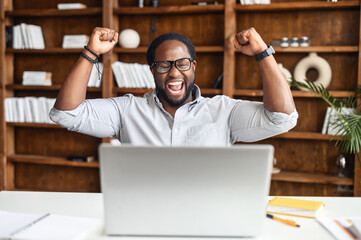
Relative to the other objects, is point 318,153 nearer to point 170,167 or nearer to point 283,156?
point 283,156

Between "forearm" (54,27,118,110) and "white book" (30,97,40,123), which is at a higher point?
"forearm" (54,27,118,110)

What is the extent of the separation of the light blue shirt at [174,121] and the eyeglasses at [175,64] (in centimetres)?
14

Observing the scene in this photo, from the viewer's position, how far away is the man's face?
1.78 m

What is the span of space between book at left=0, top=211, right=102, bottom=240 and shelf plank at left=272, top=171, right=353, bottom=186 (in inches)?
86.7

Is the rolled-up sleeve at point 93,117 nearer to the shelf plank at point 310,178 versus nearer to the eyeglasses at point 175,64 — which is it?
the eyeglasses at point 175,64

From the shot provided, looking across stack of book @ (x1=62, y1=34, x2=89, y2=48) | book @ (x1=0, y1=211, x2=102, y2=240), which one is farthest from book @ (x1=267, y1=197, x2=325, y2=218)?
stack of book @ (x1=62, y1=34, x2=89, y2=48)

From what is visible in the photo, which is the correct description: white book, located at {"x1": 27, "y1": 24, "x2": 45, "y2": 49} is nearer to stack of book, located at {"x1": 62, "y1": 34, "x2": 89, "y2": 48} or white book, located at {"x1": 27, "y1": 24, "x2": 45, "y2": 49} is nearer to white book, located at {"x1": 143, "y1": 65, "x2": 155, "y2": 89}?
stack of book, located at {"x1": 62, "y1": 34, "x2": 89, "y2": 48}

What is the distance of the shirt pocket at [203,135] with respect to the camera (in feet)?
5.60

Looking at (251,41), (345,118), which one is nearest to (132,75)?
(345,118)

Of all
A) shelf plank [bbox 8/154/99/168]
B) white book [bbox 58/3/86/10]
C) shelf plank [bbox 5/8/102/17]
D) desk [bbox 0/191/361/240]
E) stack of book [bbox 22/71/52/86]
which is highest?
white book [bbox 58/3/86/10]

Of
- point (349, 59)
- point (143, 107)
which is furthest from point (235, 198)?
point (349, 59)

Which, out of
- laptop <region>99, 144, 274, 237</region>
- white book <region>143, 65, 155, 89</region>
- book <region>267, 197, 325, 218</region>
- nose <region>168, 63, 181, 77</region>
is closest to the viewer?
laptop <region>99, 144, 274, 237</region>

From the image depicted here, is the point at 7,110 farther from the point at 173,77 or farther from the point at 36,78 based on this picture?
Answer: the point at 173,77

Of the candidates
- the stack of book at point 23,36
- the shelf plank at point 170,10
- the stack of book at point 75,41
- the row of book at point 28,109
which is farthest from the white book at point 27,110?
the shelf plank at point 170,10
